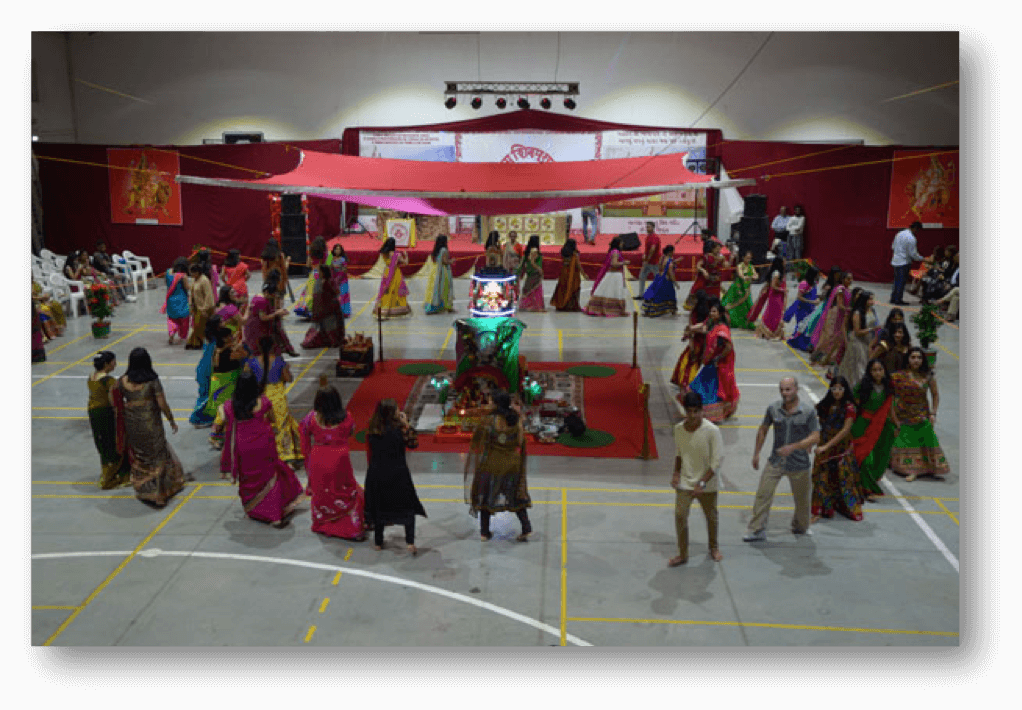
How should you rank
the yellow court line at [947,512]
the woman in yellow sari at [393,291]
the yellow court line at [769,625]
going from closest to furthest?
the yellow court line at [769,625], the yellow court line at [947,512], the woman in yellow sari at [393,291]

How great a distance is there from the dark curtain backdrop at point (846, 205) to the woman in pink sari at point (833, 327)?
23.2 feet

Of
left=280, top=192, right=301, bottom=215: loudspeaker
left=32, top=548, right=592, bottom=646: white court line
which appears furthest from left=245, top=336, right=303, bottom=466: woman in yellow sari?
left=280, top=192, right=301, bottom=215: loudspeaker

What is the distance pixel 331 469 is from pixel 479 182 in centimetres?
506

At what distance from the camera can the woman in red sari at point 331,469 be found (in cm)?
692

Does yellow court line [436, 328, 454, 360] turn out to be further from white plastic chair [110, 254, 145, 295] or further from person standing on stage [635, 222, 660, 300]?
white plastic chair [110, 254, 145, 295]

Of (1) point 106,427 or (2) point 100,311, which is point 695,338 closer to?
(1) point 106,427

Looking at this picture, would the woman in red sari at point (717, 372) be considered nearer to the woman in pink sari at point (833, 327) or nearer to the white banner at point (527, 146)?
the woman in pink sari at point (833, 327)

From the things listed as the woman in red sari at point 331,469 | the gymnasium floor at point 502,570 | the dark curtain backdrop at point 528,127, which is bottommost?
the gymnasium floor at point 502,570

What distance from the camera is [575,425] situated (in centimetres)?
925

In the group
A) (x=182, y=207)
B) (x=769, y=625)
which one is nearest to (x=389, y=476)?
(x=769, y=625)

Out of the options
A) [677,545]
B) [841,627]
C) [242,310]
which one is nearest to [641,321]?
[242,310]

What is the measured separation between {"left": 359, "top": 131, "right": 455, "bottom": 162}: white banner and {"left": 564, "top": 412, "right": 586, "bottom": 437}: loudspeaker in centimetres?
1272

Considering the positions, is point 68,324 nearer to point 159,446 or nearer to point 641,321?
point 159,446

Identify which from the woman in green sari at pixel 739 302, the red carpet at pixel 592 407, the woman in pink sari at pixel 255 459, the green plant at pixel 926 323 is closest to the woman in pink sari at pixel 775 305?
the woman in green sari at pixel 739 302
